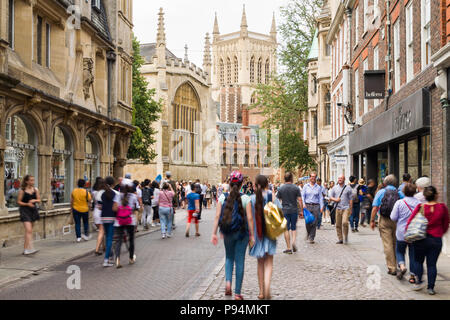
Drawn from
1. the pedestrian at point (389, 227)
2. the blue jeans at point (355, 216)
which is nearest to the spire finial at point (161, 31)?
the blue jeans at point (355, 216)

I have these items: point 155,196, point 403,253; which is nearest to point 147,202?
point 155,196

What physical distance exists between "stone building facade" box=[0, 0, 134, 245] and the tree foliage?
56.5 feet

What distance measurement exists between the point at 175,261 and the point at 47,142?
693cm

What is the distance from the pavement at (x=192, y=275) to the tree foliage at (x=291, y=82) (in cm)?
2672

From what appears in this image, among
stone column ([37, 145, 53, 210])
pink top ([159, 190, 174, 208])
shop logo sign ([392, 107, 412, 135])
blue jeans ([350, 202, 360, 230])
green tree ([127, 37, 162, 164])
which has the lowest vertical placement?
blue jeans ([350, 202, 360, 230])

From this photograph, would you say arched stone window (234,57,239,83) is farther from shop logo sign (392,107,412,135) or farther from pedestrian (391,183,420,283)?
pedestrian (391,183,420,283)

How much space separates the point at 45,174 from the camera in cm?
1566

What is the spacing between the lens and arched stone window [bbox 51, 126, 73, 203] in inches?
663

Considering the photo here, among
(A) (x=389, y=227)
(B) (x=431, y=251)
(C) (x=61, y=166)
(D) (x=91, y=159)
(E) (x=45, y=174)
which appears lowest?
(B) (x=431, y=251)

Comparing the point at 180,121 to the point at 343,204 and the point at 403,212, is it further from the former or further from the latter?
the point at 403,212

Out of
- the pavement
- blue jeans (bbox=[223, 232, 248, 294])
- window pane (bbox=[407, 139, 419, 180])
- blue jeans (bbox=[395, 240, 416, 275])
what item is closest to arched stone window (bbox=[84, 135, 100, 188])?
the pavement

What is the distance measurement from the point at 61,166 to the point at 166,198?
4154mm
